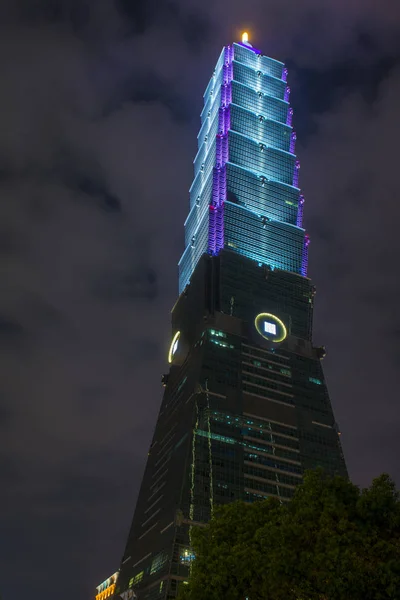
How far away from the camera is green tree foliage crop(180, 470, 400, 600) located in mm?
30188

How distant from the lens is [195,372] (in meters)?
119

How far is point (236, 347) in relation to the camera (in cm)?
12525

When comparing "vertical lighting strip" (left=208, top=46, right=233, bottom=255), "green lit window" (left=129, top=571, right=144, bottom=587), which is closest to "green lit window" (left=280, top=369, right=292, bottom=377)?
"vertical lighting strip" (left=208, top=46, right=233, bottom=255)

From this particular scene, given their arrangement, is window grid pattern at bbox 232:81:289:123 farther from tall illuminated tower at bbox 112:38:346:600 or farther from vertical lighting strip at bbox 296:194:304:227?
vertical lighting strip at bbox 296:194:304:227

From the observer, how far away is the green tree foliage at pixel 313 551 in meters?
30.2

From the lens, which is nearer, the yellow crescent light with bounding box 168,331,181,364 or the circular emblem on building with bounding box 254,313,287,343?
the circular emblem on building with bounding box 254,313,287,343

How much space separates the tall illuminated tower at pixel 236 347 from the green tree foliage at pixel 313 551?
171 ft

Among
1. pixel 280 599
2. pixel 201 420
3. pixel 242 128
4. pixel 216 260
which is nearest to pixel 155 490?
pixel 201 420

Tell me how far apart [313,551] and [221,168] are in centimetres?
13630

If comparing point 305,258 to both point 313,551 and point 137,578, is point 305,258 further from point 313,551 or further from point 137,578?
point 313,551

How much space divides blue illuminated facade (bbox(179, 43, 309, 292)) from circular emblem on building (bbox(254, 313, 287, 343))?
17542 mm

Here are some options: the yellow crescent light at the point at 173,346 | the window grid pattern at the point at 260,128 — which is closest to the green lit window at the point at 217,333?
the yellow crescent light at the point at 173,346

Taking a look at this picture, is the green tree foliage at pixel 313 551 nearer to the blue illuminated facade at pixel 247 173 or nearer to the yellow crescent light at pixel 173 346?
the yellow crescent light at pixel 173 346

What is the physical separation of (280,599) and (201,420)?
73.8 m
